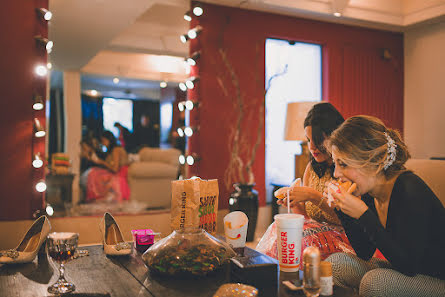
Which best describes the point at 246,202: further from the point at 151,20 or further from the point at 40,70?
the point at 151,20

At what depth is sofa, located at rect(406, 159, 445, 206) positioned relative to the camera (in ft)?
7.15

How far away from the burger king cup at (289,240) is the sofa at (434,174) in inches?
41.9

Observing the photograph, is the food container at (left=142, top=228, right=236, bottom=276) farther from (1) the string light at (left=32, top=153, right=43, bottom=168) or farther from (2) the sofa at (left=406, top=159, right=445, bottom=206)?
→ (1) the string light at (left=32, top=153, right=43, bottom=168)

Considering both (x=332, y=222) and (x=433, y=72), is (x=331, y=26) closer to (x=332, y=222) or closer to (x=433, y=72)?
(x=433, y=72)

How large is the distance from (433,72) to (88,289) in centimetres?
494

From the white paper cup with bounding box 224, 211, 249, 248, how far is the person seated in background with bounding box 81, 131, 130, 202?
4.00m

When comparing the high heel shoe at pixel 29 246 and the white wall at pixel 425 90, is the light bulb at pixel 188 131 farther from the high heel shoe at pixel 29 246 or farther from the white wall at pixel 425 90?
the white wall at pixel 425 90

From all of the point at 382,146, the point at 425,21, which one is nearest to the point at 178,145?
the point at 425,21

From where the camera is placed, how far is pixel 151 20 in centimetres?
504

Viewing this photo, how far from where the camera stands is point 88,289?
1259 mm

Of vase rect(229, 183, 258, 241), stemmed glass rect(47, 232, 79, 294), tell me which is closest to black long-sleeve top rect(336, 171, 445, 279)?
stemmed glass rect(47, 232, 79, 294)

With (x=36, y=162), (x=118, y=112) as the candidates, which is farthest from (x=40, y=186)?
(x=118, y=112)

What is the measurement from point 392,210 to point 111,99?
216 inches

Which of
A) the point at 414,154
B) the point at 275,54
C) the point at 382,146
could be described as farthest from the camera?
the point at 414,154
